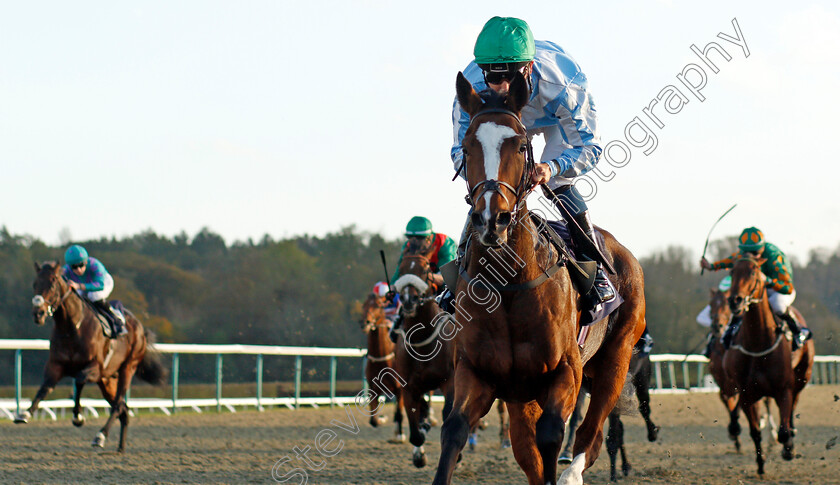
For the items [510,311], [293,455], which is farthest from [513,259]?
[293,455]

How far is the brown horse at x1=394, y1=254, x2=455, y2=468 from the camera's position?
824cm

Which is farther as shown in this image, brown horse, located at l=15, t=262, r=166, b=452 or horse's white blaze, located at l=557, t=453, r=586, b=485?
brown horse, located at l=15, t=262, r=166, b=452

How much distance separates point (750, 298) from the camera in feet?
29.9

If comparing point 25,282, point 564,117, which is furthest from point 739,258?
point 25,282

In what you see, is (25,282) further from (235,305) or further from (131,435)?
(131,435)

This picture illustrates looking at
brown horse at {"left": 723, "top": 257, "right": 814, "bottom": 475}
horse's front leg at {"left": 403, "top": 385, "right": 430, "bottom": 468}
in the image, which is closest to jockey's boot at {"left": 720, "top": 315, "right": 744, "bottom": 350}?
brown horse at {"left": 723, "top": 257, "right": 814, "bottom": 475}

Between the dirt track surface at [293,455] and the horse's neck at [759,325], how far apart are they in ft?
3.84

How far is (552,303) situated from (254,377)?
1522cm

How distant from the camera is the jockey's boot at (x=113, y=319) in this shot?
405 inches

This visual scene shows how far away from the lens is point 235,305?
32062mm

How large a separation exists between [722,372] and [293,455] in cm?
504

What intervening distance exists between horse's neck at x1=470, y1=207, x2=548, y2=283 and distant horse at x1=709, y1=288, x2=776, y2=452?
6.23 m

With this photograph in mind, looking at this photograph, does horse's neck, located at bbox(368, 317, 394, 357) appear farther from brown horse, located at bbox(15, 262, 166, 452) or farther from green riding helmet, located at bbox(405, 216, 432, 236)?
brown horse, located at bbox(15, 262, 166, 452)

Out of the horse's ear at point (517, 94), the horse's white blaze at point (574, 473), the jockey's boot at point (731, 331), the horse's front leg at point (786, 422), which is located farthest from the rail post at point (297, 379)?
the horse's ear at point (517, 94)
